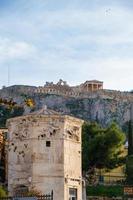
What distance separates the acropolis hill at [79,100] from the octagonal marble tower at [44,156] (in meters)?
73.6

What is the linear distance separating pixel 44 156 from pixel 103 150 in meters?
16.4

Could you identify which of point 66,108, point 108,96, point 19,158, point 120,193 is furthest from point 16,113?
point 19,158

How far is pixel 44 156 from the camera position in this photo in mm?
30141

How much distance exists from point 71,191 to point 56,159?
1.61 metres

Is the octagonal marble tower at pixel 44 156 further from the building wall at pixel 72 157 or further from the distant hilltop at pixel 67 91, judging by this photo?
the distant hilltop at pixel 67 91

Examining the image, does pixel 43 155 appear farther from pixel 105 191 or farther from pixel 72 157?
pixel 105 191

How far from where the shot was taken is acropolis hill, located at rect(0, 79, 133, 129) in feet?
351

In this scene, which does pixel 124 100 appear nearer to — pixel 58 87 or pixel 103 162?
pixel 58 87

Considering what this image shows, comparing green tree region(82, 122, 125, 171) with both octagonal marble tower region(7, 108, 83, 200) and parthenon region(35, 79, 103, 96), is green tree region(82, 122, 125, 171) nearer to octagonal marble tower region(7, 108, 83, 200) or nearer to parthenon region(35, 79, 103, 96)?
octagonal marble tower region(7, 108, 83, 200)

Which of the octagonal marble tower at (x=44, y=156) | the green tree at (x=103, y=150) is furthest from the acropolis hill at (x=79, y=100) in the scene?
the octagonal marble tower at (x=44, y=156)

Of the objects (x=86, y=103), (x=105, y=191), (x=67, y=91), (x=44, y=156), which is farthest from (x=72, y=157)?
(x=67, y=91)

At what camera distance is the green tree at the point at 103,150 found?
45688 millimetres


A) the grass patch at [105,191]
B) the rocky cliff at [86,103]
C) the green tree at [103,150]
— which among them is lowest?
the grass patch at [105,191]

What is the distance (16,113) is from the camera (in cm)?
9169
